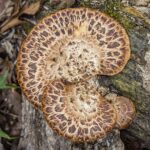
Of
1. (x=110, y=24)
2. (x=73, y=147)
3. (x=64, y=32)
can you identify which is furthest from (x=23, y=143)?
(x=110, y=24)

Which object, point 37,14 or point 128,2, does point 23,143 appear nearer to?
point 37,14

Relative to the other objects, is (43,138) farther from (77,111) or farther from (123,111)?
(123,111)

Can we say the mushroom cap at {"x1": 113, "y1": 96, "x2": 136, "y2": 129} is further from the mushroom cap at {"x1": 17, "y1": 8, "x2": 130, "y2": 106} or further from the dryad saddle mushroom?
the mushroom cap at {"x1": 17, "y1": 8, "x2": 130, "y2": 106}

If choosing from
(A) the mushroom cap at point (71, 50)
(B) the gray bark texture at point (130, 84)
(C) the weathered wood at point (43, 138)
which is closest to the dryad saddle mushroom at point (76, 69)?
(A) the mushroom cap at point (71, 50)

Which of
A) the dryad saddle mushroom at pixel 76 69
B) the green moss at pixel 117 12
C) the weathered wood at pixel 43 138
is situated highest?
the green moss at pixel 117 12

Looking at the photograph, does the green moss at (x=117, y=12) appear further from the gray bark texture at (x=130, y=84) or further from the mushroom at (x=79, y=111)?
the mushroom at (x=79, y=111)

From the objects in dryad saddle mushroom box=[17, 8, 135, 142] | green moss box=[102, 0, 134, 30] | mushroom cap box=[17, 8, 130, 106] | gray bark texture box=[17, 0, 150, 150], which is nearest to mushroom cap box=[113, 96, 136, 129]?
dryad saddle mushroom box=[17, 8, 135, 142]

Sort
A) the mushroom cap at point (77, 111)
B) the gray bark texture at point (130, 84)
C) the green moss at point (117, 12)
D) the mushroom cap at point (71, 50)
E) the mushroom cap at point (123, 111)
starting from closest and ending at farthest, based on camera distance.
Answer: the mushroom cap at point (77, 111) < the mushroom cap at point (71, 50) < the mushroom cap at point (123, 111) < the gray bark texture at point (130, 84) < the green moss at point (117, 12)

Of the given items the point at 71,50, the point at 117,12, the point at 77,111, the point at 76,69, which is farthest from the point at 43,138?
the point at 117,12
